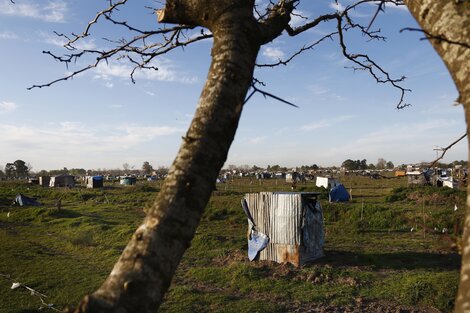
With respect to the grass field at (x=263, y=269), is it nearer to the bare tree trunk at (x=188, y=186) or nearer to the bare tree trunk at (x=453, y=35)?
the bare tree trunk at (x=453, y=35)

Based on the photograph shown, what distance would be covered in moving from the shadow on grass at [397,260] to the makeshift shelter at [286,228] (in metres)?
0.84

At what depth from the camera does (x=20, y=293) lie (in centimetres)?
1193

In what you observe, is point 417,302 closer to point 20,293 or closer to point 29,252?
point 20,293

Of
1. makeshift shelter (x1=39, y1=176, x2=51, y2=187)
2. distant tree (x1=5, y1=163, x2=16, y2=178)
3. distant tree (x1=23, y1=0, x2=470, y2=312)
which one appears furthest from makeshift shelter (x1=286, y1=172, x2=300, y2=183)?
distant tree (x1=5, y1=163, x2=16, y2=178)

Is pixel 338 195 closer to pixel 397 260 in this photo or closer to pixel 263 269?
pixel 397 260

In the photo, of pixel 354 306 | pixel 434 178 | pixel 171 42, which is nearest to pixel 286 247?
pixel 354 306

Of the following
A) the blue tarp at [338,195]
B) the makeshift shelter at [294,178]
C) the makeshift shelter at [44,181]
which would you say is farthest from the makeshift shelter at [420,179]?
the makeshift shelter at [44,181]

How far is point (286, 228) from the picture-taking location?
51.3ft

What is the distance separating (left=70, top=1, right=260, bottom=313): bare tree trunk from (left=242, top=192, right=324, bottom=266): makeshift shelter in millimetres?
13928

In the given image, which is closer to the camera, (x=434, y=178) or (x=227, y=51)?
(x=227, y=51)

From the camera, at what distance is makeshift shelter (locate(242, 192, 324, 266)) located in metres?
15.2

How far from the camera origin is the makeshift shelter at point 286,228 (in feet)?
50.0

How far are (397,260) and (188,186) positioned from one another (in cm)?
1528

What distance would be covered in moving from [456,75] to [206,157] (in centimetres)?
95
